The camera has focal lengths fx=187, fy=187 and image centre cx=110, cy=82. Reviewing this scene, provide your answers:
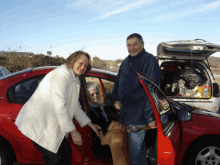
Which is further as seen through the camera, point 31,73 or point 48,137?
point 31,73

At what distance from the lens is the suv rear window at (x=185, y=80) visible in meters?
4.39

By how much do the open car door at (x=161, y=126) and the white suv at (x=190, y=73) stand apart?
1.89m

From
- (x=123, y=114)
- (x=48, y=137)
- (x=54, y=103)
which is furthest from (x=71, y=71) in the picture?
(x=123, y=114)

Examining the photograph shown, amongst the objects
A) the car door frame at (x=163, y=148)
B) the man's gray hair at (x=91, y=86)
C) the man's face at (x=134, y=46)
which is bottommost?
the car door frame at (x=163, y=148)

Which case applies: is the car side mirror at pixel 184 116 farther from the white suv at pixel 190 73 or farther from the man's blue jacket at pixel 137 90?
the white suv at pixel 190 73

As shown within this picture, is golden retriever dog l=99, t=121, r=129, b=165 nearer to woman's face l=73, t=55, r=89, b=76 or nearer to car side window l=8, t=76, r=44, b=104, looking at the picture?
woman's face l=73, t=55, r=89, b=76

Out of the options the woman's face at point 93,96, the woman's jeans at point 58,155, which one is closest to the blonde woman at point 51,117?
the woman's jeans at point 58,155

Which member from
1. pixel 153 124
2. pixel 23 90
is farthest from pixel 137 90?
pixel 23 90

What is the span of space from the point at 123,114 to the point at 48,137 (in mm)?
962

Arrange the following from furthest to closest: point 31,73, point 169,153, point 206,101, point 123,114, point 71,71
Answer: point 206,101 → point 31,73 → point 123,114 → point 169,153 → point 71,71

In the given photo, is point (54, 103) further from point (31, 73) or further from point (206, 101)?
point (206, 101)

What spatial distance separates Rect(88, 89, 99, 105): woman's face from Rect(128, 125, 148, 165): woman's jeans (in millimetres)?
1049

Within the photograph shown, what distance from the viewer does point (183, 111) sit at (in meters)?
2.22

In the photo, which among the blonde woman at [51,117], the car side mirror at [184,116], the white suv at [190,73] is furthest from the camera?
the white suv at [190,73]
